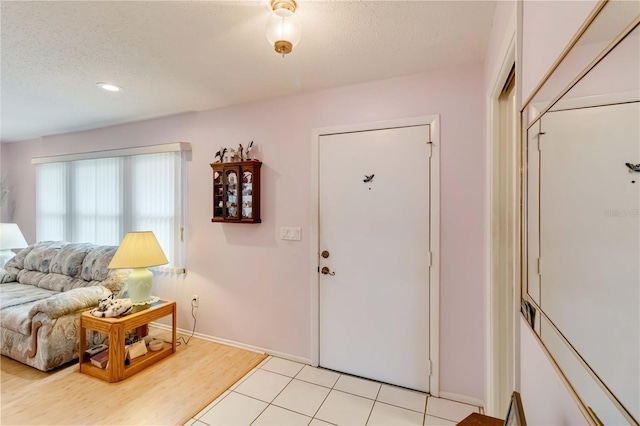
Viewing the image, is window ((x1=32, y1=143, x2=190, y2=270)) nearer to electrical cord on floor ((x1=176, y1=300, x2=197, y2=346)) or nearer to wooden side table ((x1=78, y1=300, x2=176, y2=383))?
electrical cord on floor ((x1=176, y1=300, x2=197, y2=346))

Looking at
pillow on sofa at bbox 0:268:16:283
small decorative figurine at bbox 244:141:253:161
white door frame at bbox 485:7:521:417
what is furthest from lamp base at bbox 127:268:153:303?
white door frame at bbox 485:7:521:417

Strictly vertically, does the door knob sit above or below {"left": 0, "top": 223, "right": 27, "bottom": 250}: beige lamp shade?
below

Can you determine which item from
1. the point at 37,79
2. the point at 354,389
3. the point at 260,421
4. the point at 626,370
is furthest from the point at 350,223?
the point at 37,79

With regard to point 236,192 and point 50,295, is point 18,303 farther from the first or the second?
point 236,192

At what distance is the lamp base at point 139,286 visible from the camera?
256 centimetres

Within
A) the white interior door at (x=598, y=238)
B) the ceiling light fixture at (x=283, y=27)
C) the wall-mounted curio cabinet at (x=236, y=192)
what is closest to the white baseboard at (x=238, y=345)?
the wall-mounted curio cabinet at (x=236, y=192)

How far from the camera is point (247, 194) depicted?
8.98 feet

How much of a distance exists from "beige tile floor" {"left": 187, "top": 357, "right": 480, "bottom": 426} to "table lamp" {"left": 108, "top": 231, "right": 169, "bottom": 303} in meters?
1.19

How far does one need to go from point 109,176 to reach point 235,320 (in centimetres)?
245

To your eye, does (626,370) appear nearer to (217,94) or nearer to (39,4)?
(39,4)

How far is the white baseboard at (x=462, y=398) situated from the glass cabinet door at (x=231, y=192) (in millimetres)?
2246

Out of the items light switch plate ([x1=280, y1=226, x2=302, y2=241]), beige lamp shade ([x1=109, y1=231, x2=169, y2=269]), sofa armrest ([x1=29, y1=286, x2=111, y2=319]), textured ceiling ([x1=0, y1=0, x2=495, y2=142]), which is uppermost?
textured ceiling ([x1=0, y1=0, x2=495, y2=142])

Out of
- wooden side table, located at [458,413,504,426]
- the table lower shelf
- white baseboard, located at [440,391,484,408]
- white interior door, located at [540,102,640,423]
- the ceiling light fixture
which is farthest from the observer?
the table lower shelf

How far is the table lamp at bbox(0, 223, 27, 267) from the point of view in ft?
11.8
